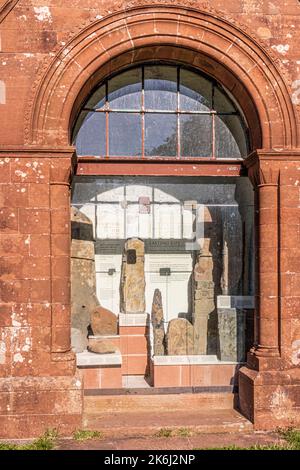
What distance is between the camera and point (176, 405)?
7.64 meters

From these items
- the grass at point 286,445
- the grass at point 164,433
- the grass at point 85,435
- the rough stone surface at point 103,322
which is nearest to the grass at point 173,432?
the grass at point 164,433

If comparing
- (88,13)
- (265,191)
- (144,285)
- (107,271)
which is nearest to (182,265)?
(144,285)

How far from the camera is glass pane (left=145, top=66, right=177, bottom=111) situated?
7.80m

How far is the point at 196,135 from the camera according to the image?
781 centimetres

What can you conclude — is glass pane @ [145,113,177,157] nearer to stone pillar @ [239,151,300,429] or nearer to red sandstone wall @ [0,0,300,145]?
stone pillar @ [239,151,300,429]

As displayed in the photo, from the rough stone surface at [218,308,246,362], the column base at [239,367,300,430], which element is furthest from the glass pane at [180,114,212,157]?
the column base at [239,367,300,430]

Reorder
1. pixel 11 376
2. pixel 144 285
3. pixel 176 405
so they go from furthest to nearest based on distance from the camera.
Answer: pixel 144 285, pixel 176 405, pixel 11 376

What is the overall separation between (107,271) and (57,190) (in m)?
1.98

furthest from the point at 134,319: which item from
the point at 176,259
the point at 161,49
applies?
the point at 161,49

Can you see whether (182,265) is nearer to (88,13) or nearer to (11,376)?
(11,376)

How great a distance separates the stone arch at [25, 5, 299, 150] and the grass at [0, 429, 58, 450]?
3690 mm

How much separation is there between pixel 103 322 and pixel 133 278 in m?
0.85

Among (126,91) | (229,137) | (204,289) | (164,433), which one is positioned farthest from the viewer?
(204,289)

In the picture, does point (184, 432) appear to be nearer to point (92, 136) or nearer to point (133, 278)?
point (133, 278)
